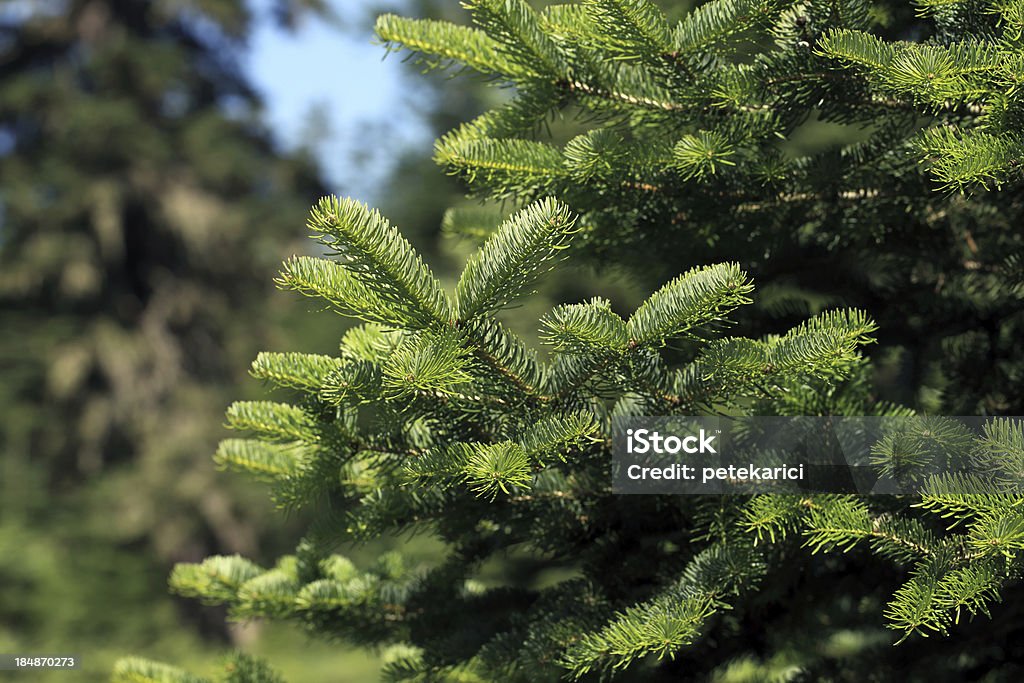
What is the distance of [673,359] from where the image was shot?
6.16 feet

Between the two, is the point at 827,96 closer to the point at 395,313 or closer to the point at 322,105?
the point at 395,313

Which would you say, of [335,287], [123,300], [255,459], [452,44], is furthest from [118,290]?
[335,287]

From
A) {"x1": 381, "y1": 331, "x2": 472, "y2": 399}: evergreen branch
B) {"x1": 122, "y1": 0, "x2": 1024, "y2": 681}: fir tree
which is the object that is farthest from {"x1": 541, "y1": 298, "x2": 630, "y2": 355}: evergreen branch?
{"x1": 381, "y1": 331, "x2": 472, "y2": 399}: evergreen branch

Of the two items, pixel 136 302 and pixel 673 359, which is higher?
pixel 136 302

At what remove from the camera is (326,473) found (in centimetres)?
148

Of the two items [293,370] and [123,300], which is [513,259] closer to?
[293,370]

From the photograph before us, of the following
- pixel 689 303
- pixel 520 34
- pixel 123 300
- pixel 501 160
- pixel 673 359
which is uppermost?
pixel 123 300

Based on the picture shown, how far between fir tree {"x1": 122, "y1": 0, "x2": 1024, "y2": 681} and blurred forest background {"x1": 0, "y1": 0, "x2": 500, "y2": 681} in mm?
10423

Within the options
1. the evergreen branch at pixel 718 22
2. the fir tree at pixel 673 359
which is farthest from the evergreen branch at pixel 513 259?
the evergreen branch at pixel 718 22

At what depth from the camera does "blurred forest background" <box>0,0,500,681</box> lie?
1293 cm

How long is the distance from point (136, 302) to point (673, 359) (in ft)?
44.7

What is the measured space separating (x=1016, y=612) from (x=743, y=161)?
871 millimetres

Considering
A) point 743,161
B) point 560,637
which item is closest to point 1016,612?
point 560,637

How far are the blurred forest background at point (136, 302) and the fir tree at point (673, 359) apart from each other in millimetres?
10423
